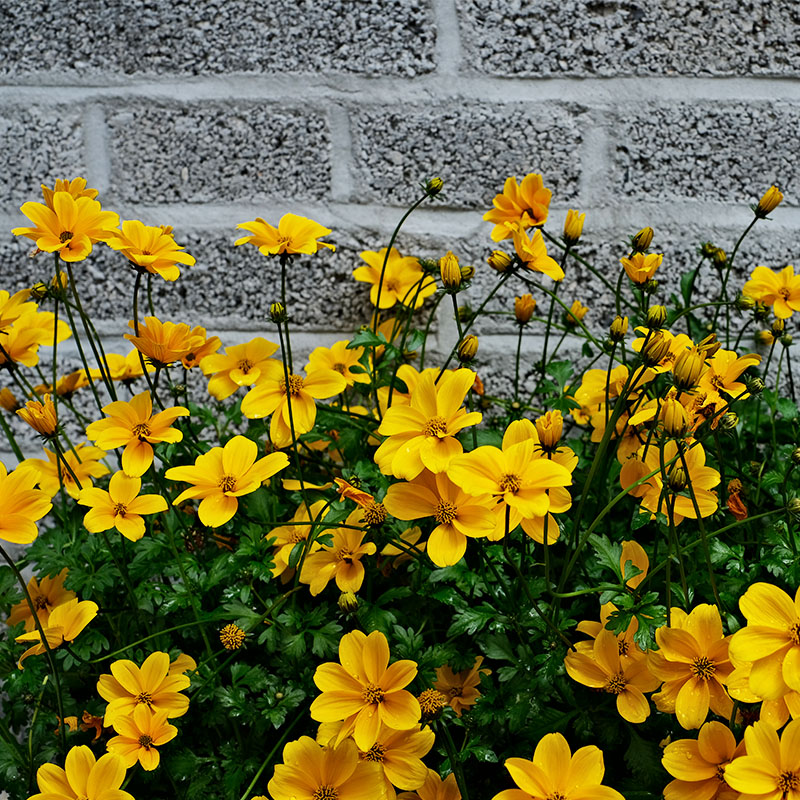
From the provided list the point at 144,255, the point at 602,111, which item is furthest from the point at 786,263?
the point at 144,255

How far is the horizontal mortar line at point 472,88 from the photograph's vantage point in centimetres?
110

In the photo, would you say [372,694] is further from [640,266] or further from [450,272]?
[640,266]

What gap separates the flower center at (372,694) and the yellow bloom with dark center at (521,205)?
50 cm

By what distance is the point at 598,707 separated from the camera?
2.29 feet

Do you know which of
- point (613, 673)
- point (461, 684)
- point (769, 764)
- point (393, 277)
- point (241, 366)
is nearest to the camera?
point (769, 764)

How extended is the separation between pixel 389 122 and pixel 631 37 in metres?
0.35

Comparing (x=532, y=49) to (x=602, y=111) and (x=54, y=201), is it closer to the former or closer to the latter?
(x=602, y=111)

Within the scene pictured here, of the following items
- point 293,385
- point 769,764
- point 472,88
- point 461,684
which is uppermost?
point 472,88

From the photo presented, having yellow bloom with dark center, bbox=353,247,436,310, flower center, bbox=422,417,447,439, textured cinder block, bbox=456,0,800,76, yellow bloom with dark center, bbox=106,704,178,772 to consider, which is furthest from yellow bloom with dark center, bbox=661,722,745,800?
textured cinder block, bbox=456,0,800,76

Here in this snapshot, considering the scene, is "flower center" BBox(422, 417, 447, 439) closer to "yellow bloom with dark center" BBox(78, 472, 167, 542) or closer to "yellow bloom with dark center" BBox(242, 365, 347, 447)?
"yellow bloom with dark center" BBox(242, 365, 347, 447)

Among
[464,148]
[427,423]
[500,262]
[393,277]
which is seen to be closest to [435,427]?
[427,423]

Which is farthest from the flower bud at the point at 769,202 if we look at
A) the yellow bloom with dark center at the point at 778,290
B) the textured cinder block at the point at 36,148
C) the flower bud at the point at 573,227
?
the textured cinder block at the point at 36,148

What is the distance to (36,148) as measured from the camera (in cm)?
113

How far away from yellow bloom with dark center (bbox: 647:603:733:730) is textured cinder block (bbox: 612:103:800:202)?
0.70m
